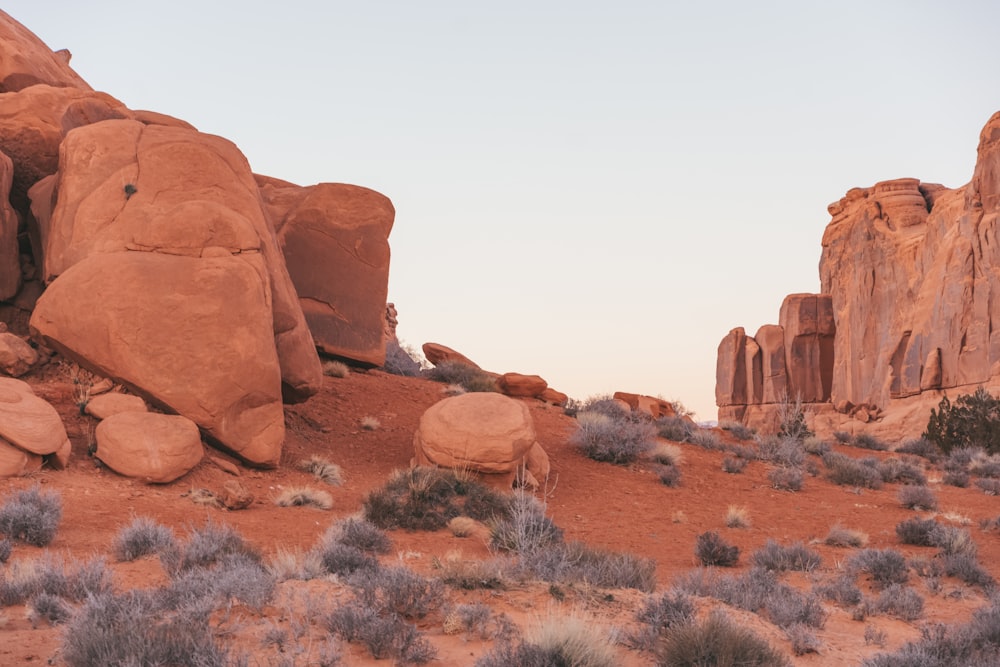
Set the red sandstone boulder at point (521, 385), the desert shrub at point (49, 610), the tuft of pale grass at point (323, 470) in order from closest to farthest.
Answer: the desert shrub at point (49, 610) < the tuft of pale grass at point (323, 470) < the red sandstone boulder at point (521, 385)

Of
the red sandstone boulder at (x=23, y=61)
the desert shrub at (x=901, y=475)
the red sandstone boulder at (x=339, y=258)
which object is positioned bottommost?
the desert shrub at (x=901, y=475)

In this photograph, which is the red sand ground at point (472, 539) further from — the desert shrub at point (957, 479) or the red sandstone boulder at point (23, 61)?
the red sandstone boulder at point (23, 61)

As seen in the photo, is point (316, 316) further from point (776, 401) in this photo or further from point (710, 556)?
point (776, 401)

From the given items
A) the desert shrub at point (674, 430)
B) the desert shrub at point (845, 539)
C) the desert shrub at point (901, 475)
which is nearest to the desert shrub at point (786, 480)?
the desert shrub at point (901, 475)

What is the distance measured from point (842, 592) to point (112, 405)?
9.94m

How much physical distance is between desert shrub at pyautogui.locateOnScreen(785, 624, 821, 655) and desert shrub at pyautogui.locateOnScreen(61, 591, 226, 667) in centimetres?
396

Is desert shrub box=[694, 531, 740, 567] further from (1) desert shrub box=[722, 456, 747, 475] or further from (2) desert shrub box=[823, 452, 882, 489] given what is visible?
(2) desert shrub box=[823, 452, 882, 489]

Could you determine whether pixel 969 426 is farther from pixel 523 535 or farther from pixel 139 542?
pixel 139 542

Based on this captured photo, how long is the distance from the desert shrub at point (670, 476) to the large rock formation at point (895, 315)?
2282 cm

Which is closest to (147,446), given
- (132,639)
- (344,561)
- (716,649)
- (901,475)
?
(344,561)

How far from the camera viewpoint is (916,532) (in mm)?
11500

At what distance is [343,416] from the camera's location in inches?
677

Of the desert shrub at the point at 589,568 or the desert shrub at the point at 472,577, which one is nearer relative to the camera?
the desert shrub at the point at 472,577

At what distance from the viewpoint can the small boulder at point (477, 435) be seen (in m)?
13.1
